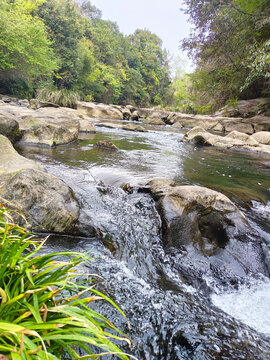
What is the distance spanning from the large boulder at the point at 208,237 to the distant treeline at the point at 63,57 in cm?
2137

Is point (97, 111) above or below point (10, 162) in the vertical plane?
above

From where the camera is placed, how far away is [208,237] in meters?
2.97

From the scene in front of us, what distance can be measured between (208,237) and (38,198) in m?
2.34

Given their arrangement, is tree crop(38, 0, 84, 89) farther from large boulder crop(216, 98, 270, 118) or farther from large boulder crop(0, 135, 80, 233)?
large boulder crop(0, 135, 80, 233)

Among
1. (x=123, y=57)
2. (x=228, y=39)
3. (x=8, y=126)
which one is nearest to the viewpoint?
(x=8, y=126)

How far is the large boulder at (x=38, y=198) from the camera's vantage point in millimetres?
2441

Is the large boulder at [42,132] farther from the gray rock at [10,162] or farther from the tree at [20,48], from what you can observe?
the tree at [20,48]

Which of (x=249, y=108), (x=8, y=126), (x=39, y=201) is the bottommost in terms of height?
(x=39, y=201)

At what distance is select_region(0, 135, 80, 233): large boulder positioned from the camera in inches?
96.1

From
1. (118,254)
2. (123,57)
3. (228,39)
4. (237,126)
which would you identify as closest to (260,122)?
(237,126)

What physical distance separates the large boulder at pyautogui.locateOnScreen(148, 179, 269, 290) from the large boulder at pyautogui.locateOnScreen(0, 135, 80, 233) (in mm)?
1389

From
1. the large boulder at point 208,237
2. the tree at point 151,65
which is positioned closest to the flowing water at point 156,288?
the large boulder at point 208,237

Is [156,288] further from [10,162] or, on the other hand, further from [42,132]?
[42,132]

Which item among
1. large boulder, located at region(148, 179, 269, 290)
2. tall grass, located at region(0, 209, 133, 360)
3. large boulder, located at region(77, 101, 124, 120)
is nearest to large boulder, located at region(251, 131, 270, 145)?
large boulder, located at region(148, 179, 269, 290)
